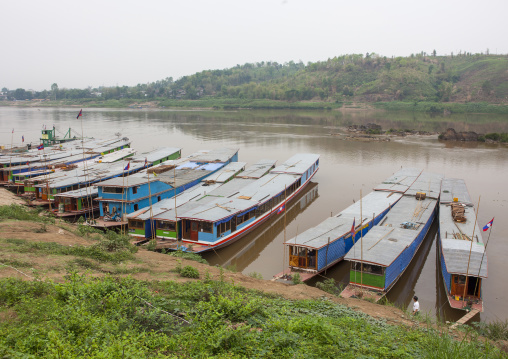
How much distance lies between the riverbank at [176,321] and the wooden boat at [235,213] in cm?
596

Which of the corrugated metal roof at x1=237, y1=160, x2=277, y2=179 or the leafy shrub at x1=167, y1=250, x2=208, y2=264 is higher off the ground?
the corrugated metal roof at x1=237, y1=160, x2=277, y2=179

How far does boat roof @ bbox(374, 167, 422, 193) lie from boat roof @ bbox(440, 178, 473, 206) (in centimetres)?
199

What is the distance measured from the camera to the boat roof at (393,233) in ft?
45.4

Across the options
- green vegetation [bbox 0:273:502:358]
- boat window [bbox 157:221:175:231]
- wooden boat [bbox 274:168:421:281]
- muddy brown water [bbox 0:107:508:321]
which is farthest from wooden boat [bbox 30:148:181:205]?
green vegetation [bbox 0:273:502:358]

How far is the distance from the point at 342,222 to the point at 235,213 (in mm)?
4864

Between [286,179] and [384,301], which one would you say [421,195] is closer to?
[286,179]

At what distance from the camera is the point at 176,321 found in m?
7.46

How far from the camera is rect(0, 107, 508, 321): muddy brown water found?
16047mm

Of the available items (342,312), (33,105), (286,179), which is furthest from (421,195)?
(33,105)

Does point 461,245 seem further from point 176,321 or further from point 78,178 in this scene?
point 78,178

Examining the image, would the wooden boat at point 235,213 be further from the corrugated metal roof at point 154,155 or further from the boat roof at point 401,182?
the corrugated metal roof at point 154,155

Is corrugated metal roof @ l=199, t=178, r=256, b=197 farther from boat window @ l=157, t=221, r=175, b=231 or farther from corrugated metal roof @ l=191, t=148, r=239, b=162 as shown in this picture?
corrugated metal roof @ l=191, t=148, r=239, b=162

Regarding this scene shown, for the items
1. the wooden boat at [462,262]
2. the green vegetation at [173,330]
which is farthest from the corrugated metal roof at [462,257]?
the green vegetation at [173,330]

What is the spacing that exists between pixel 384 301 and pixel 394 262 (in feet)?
4.58
